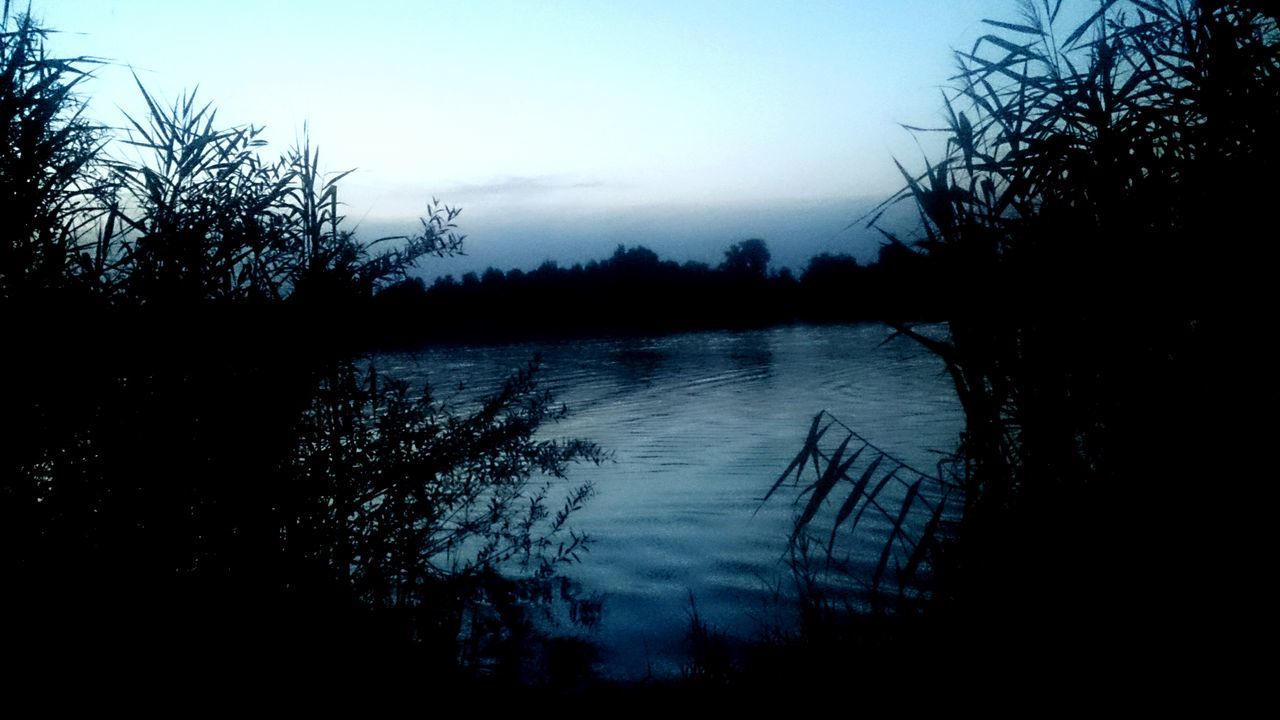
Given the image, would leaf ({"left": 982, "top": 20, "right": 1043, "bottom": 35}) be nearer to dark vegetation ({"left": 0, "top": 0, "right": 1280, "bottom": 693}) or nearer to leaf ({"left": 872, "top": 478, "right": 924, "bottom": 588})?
dark vegetation ({"left": 0, "top": 0, "right": 1280, "bottom": 693})

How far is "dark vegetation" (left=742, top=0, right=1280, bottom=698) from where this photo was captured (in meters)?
3.08

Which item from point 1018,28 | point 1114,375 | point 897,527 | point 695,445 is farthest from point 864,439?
point 695,445

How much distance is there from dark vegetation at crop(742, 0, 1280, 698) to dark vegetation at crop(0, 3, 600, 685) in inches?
94.5

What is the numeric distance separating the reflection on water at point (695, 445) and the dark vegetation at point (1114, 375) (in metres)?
2.36

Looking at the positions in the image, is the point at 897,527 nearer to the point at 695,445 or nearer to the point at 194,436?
the point at 194,436

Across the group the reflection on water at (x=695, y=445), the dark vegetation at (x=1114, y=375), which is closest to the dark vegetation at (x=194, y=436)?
the reflection on water at (x=695, y=445)

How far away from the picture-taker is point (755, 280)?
6091 centimetres

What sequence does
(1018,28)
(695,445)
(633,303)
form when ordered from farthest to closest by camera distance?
1. (633,303)
2. (695,445)
3. (1018,28)

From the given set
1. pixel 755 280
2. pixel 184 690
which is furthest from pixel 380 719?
pixel 755 280

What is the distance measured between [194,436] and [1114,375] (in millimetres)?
4310

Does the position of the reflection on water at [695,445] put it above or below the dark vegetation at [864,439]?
below

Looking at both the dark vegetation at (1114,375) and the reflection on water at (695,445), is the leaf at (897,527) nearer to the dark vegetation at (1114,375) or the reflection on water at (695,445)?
the dark vegetation at (1114,375)

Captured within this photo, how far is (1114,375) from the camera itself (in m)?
3.54

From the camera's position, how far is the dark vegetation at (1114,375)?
3.08 m
